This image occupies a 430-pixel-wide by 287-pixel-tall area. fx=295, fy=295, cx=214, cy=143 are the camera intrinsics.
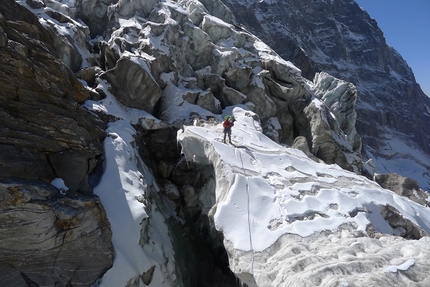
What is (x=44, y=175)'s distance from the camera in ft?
34.5

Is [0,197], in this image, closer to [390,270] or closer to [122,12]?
[390,270]

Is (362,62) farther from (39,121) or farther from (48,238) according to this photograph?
(48,238)

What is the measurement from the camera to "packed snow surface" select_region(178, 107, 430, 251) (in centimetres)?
948

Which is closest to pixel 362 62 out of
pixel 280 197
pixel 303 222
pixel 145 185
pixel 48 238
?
pixel 280 197

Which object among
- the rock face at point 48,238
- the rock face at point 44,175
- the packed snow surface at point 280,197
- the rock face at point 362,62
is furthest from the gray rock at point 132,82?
the rock face at point 362,62

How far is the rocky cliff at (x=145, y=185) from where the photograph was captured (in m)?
8.71

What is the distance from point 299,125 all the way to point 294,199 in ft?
60.9

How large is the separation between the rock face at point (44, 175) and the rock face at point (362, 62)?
2704 inches

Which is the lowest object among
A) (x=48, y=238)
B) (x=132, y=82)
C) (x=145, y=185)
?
(x=48, y=238)

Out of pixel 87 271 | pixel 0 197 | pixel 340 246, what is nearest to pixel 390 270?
pixel 340 246

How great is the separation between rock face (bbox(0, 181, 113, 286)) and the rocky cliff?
1.3 inches

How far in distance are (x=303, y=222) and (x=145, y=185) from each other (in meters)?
7.19

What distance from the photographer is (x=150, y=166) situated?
1745cm

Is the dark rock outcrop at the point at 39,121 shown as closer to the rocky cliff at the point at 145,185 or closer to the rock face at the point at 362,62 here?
the rocky cliff at the point at 145,185
